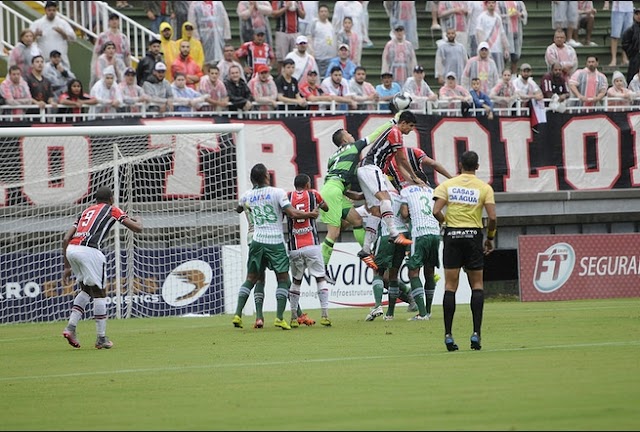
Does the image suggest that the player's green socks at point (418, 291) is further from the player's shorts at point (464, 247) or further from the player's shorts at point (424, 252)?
the player's shorts at point (464, 247)

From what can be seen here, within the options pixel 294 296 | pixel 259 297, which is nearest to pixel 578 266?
pixel 294 296

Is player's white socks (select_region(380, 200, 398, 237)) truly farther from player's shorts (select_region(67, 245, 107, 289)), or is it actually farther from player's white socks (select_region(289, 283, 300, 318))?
player's shorts (select_region(67, 245, 107, 289))

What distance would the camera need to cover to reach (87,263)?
48.3 feet

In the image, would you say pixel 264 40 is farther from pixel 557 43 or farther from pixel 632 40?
pixel 632 40

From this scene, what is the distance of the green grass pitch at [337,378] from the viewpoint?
8500 mm

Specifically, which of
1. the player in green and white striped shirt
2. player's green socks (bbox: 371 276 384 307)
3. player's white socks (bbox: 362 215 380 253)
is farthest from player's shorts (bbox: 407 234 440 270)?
player's white socks (bbox: 362 215 380 253)

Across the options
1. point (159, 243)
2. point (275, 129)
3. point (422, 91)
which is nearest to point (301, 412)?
point (159, 243)

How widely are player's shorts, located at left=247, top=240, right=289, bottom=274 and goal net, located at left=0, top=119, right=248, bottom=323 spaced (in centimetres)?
420

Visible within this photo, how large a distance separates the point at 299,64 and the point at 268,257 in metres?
9.76

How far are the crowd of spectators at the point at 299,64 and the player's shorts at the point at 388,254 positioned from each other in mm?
7177

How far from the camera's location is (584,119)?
2600 centimetres

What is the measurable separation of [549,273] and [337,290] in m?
4.20

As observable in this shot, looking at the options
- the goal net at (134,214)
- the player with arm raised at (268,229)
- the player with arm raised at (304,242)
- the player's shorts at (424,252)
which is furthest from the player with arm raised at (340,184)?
the goal net at (134,214)

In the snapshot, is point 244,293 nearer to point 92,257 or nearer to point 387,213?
point 387,213
